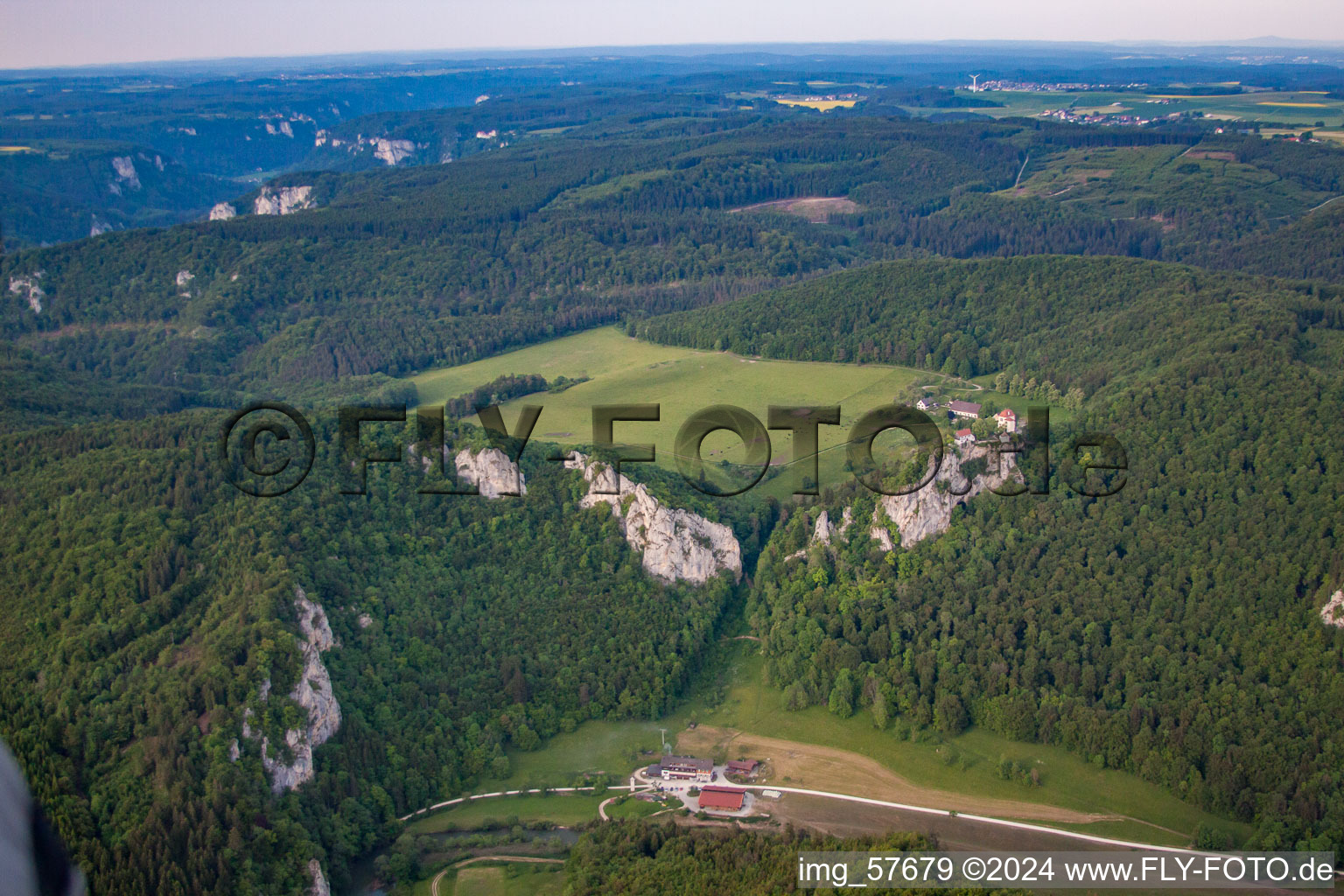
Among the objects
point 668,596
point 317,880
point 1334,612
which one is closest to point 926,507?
point 668,596

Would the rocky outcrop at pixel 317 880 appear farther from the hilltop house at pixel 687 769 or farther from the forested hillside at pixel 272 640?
the hilltop house at pixel 687 769

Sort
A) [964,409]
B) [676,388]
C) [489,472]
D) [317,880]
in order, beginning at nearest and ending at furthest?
[317,880] → [489,472] → [964,409] → [676,388]

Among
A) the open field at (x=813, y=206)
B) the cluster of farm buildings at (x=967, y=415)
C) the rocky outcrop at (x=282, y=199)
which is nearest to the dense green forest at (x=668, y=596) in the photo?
the cluster of farm buildings at (x=967, y=415)

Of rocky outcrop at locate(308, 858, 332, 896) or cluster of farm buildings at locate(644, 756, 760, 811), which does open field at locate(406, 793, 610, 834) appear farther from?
rocky outcrop at locate(308, 858, 332, 896)

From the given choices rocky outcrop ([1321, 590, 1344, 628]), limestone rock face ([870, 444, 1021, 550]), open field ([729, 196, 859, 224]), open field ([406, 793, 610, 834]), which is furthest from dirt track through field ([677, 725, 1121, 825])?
open field ([729, 196, 859, 224])

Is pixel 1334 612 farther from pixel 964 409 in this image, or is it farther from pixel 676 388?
pixel 676 388

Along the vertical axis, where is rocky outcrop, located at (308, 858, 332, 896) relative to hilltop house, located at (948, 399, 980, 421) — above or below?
below
